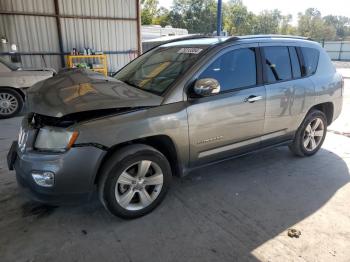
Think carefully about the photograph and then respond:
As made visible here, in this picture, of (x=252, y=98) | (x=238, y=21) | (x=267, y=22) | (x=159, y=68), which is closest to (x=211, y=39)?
(x=159, y=68)

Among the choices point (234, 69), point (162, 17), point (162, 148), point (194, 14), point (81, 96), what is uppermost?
point (194, 14)

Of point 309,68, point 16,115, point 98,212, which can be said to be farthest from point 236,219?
point 16,115

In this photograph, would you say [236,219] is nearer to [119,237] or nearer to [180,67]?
[119,237]

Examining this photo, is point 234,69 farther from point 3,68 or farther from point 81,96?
point 3,68

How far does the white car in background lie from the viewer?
7070 millimetres

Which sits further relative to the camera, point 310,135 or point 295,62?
point 310,135

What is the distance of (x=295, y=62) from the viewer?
4.04 metres

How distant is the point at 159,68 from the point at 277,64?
1.54m

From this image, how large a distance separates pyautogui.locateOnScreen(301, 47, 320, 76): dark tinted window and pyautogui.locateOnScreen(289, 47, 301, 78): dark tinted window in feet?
0.55

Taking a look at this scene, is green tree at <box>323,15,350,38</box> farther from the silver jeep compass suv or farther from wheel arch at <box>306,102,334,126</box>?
the silver jeep compass suv

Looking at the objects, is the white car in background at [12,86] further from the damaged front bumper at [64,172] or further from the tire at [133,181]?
the tire at [133,181]

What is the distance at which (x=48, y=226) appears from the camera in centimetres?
288

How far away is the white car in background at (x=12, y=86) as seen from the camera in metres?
7.07

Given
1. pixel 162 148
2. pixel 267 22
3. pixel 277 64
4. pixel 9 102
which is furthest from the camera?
pixel 267 22
